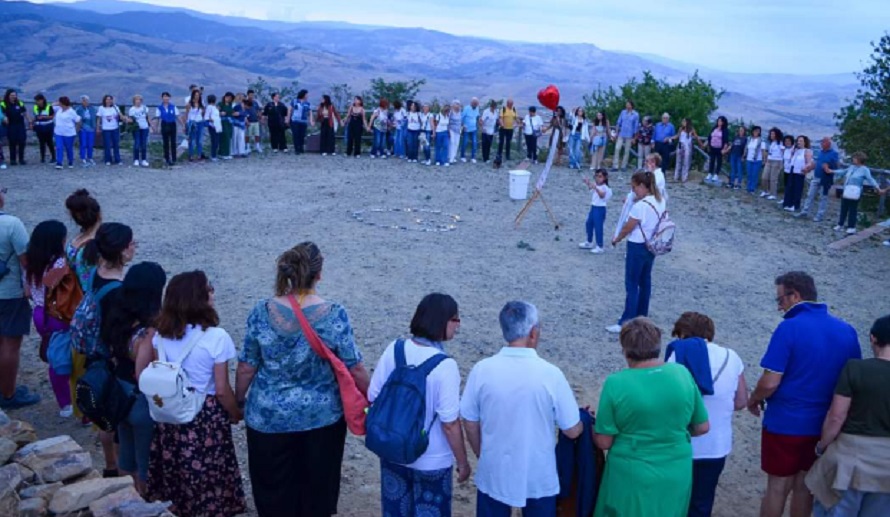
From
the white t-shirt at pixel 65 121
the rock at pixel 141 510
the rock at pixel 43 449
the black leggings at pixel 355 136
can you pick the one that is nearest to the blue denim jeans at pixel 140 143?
the white t-shirt at pixel 65 121

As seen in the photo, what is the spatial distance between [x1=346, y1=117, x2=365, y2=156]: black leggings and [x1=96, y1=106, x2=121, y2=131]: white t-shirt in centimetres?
542

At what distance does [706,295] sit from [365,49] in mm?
188214

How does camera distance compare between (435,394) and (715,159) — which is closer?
(435,394)

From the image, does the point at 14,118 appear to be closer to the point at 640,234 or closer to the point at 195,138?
the point at 195,138

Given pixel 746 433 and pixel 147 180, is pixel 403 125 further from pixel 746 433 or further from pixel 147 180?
pixel 746 433

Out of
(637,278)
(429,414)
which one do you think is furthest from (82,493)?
(637,278)

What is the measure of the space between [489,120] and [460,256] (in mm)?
9209

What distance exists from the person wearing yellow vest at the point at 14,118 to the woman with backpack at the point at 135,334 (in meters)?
13.8

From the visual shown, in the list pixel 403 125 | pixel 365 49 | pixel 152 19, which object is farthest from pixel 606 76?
pixel 403 125

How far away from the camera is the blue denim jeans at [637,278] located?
8078mm

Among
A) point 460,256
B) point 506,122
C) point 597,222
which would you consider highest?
point 506,122

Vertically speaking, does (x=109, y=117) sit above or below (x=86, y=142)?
above

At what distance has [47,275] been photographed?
5430 millimetres

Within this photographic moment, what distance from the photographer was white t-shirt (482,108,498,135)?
64.3 ft
